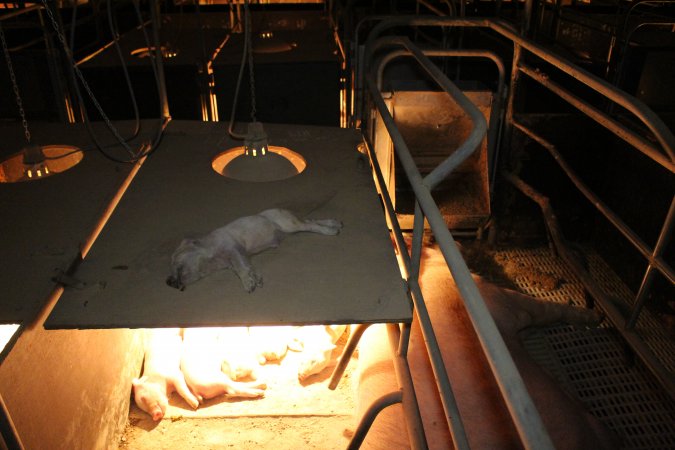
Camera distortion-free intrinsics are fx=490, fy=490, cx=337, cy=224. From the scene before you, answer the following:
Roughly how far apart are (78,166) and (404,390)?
5.62 feet

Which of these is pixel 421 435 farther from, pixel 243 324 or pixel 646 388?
pixel 646 388

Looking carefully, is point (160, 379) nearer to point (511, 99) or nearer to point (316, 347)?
point (316, 347)

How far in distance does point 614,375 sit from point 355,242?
68.1 inches

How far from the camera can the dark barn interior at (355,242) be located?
1454mm

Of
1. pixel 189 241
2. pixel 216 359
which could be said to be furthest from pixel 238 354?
pixel 189 241

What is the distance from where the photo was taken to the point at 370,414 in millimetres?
1554

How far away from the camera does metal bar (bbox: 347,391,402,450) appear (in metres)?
1.47

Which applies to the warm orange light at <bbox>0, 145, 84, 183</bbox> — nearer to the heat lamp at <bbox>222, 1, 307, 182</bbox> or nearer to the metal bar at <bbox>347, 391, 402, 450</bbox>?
the heat lamp at <bbox>222, 1, 307, 182</bbox>

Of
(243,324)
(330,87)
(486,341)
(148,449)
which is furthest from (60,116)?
(486,341)

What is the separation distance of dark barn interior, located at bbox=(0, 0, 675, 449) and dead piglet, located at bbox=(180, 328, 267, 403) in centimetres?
6

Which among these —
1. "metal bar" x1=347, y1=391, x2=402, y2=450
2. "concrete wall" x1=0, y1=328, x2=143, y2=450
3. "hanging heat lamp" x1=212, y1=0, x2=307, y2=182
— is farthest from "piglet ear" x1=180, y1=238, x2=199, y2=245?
"metal bar" x1=347, y1=391, x2=402, y2=450

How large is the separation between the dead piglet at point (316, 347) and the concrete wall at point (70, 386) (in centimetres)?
91

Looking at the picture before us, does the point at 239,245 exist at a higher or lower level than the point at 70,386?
higher

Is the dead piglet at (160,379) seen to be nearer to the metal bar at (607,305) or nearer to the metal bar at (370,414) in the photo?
the metal bar at (370,414)
